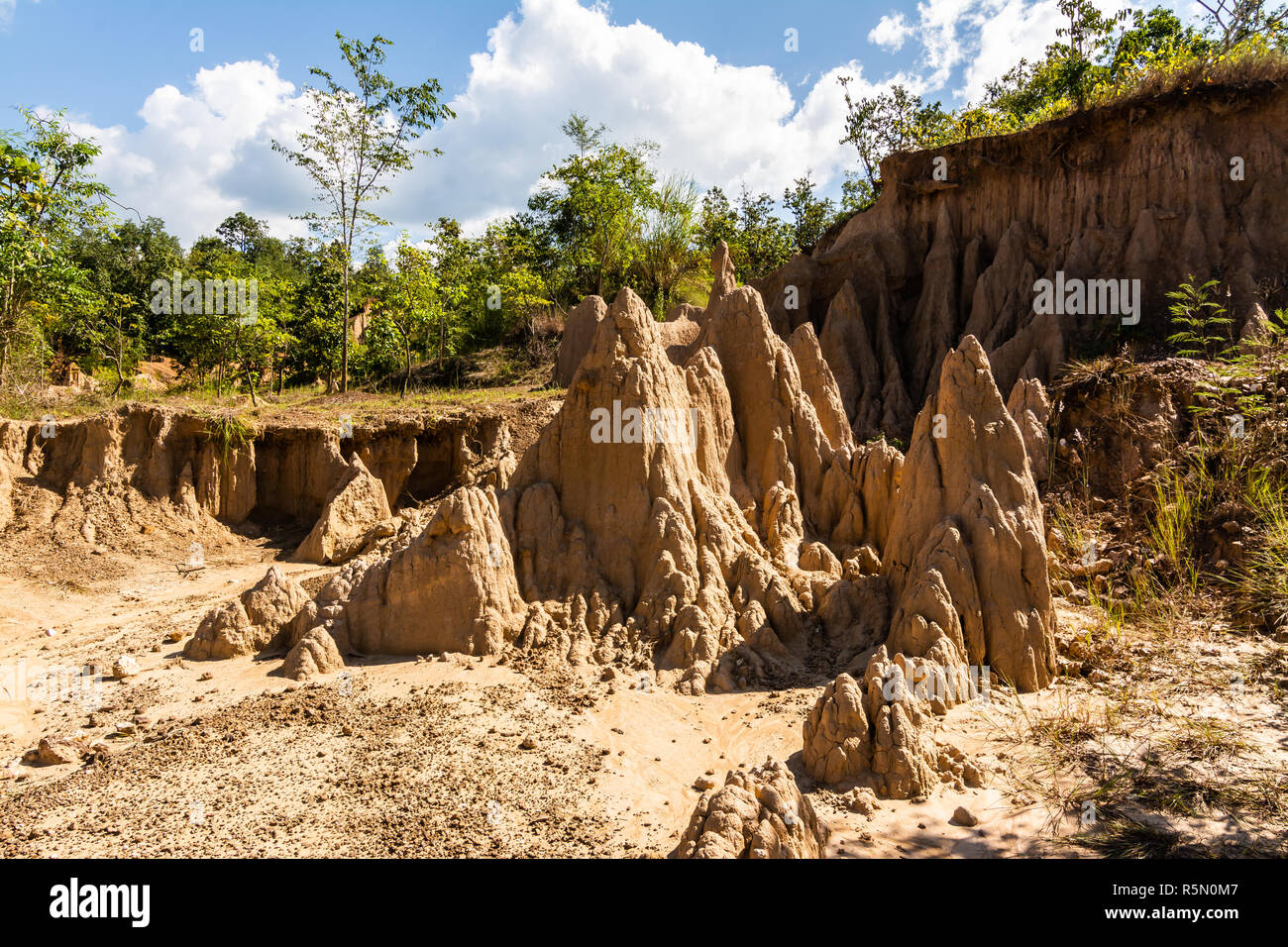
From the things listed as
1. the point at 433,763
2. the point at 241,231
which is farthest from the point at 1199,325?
the point at 241,231

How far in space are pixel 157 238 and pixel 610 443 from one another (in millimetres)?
35174

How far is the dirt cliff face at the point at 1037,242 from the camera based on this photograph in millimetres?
13859

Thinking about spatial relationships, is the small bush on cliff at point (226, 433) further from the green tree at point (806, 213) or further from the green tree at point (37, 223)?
the green tree at point (806, 213)

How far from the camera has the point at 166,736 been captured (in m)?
6.09

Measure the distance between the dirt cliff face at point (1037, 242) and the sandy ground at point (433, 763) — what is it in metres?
8.68

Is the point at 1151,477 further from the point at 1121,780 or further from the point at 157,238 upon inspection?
the point at 157,238

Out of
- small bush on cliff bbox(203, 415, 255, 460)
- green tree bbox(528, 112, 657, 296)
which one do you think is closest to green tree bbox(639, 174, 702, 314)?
green tree bbox(528, 112, 657, 296)

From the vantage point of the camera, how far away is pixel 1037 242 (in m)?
15.9

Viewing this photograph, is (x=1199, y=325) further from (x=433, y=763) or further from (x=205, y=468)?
(x=205, y=468)

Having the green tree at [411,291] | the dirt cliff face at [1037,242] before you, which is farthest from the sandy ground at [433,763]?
the green tree at [411,291]

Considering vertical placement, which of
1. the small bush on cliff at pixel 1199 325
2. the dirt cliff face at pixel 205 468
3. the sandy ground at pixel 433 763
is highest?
the small bush on cliff at pixel 1199 325

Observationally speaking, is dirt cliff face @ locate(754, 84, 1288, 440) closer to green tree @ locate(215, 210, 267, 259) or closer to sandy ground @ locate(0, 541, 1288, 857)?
sandy ground @ locate(0, 541, 1288, 857)

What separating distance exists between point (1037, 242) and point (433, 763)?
16654mm
